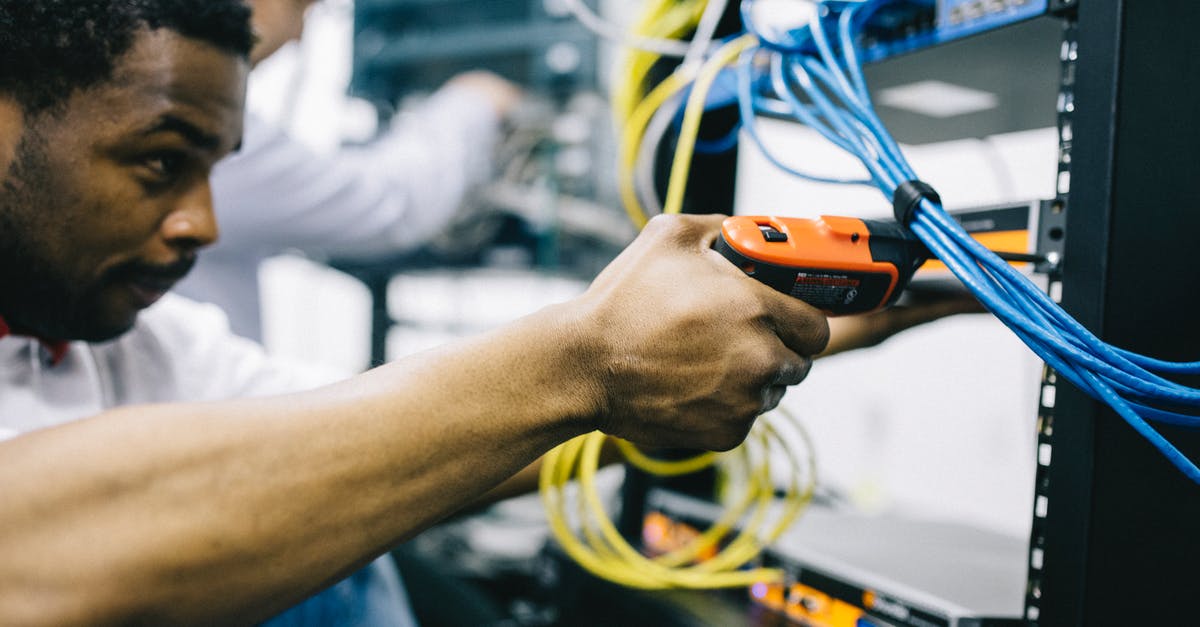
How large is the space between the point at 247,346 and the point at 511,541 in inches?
24.4

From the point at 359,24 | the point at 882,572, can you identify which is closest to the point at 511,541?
the point at 882,572

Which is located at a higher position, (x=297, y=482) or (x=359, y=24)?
(x=359, y=24)

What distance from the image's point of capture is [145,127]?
57 centimetres

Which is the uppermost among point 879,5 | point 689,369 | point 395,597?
point 879,5

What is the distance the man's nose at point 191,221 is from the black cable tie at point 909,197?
1.89 feet

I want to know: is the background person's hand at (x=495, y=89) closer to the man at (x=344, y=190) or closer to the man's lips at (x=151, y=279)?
the man at (x=344, y=190)

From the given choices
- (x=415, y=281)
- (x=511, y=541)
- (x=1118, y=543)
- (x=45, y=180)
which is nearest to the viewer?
(x=1118, y=543)

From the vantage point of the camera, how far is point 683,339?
412mm

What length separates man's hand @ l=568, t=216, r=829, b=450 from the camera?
1.35 feet

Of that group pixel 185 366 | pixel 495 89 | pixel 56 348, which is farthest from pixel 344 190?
pixel 56 348

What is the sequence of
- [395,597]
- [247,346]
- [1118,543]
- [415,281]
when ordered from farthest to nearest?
[415,281]
[247,346]
[395,597]
[1118,543]

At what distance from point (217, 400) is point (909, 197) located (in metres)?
0.42

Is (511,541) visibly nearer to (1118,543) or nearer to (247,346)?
(247,346)

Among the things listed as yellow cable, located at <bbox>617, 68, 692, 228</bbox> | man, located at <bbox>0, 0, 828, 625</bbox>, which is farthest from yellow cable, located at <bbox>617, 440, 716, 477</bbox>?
man, located at <bbox>0, 0, 828, 625</bbox>
